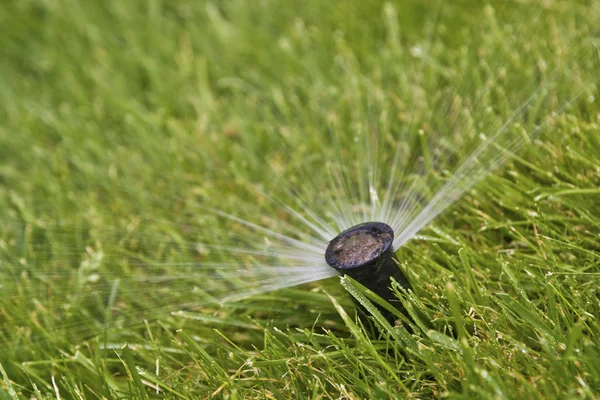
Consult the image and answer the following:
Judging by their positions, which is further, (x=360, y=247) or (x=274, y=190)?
(x=274, y=190)

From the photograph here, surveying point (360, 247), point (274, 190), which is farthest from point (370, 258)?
point (274, 190)

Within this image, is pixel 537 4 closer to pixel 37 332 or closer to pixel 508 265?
pixel 508 265

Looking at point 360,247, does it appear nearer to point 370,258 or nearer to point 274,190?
point 370,258

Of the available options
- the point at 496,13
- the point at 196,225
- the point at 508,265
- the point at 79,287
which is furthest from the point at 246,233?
the point at 496,13
